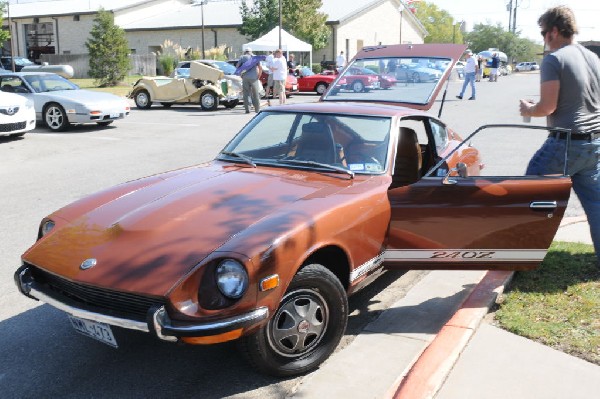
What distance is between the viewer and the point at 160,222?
3.69 meters

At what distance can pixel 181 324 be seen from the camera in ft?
10.0

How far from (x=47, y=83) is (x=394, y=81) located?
36.7 ft

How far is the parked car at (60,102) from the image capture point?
14414 millimetres

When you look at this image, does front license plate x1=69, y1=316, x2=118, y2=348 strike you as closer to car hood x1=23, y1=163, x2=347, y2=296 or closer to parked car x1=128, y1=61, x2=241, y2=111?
car hood x1=23, y1=163, x2=347, y2=296

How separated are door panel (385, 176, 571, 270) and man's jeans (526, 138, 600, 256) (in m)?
0.55

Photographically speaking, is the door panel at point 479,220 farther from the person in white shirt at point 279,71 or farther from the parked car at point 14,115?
the person in white shirt at point 279,71

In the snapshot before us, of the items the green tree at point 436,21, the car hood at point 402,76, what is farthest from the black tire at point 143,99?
the green tree at point 436,21

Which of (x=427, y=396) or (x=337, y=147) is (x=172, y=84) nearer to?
(x=337, y=147)

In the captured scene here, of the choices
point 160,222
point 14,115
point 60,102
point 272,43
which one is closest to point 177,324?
point 160,222

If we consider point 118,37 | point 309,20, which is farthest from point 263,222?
point 309,20

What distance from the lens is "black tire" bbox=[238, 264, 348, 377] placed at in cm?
340

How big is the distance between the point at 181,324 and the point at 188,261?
357 millimetres

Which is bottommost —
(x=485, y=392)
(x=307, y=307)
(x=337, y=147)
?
(x=485, y=392)

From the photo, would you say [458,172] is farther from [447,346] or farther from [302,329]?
[302,329]
